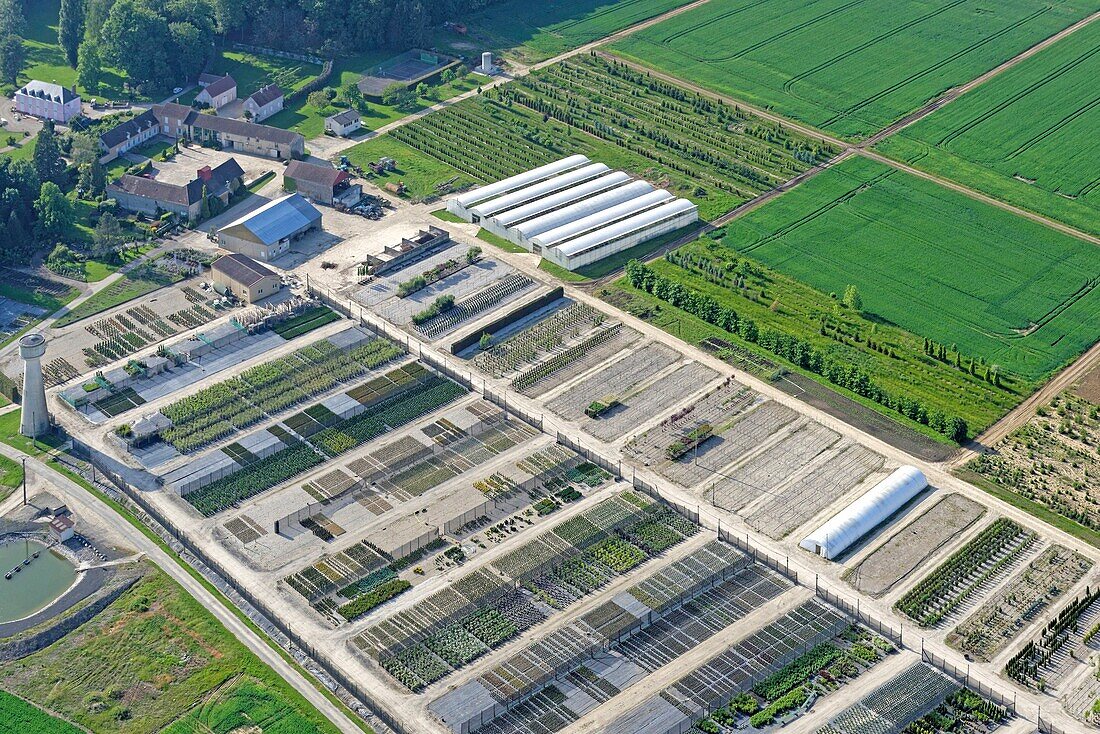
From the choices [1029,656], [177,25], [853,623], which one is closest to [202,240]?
[177,25]

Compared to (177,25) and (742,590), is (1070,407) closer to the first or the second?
(742,590)

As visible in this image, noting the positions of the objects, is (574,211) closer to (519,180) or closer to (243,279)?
(519,180)

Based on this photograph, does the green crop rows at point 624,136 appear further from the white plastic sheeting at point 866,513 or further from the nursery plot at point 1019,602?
the nursery plot at point 1019,602

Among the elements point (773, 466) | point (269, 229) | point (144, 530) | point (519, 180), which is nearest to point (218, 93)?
point (269, 229)

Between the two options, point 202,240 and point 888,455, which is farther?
point 202,240

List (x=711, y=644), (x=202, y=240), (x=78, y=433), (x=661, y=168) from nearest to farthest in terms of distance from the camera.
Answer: (x=711, y=644) → (x=78, y=433) → (x=202, y=240) → (x=661, y=168)

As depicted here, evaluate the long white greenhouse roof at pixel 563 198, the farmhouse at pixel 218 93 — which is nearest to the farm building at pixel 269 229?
the long white greenhouse roof at pixel 563 198
